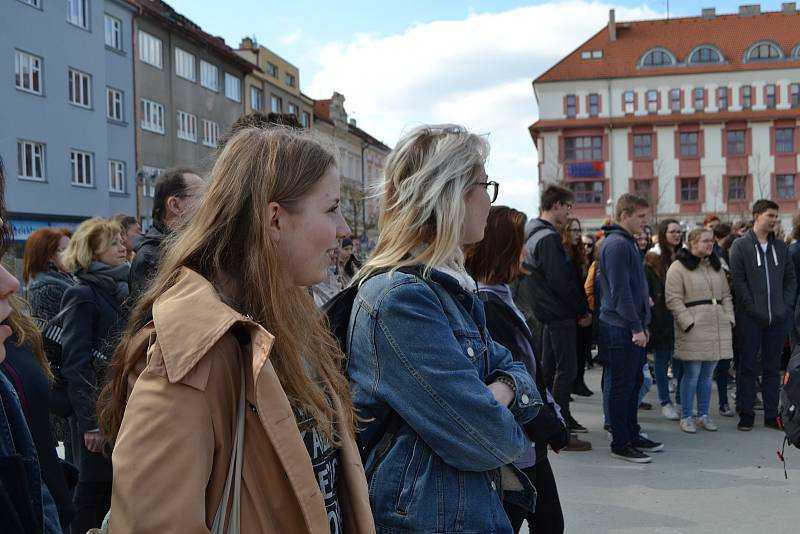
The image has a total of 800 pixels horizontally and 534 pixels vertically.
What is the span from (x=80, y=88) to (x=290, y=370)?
30.0 metres

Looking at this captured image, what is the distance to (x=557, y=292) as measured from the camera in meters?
7.36

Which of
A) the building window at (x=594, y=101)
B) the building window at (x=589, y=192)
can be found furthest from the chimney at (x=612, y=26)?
the building window at (x=589, y=192)

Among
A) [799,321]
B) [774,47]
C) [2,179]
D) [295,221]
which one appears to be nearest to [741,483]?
[799,321]

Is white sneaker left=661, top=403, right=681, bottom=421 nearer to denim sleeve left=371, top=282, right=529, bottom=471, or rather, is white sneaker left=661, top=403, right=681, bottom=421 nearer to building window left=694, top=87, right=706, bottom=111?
denim sleeve left=371, top=282, right=529, bottom=471

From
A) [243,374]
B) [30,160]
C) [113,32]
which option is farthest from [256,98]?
[243,374]

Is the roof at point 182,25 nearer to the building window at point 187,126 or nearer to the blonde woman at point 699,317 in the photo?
the building window at point 187,126

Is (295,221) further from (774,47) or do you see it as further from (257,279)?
(774,47)

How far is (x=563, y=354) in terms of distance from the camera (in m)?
7.50

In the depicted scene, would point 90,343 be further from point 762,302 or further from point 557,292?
point 762,302

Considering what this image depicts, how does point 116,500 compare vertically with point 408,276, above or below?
below

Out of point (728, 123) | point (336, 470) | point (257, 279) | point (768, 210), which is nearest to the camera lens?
point (257, 279)

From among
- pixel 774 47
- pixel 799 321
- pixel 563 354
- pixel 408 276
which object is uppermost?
pixel 774 47

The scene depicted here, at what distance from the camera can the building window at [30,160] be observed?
25.4m

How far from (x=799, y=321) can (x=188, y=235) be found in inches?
200
